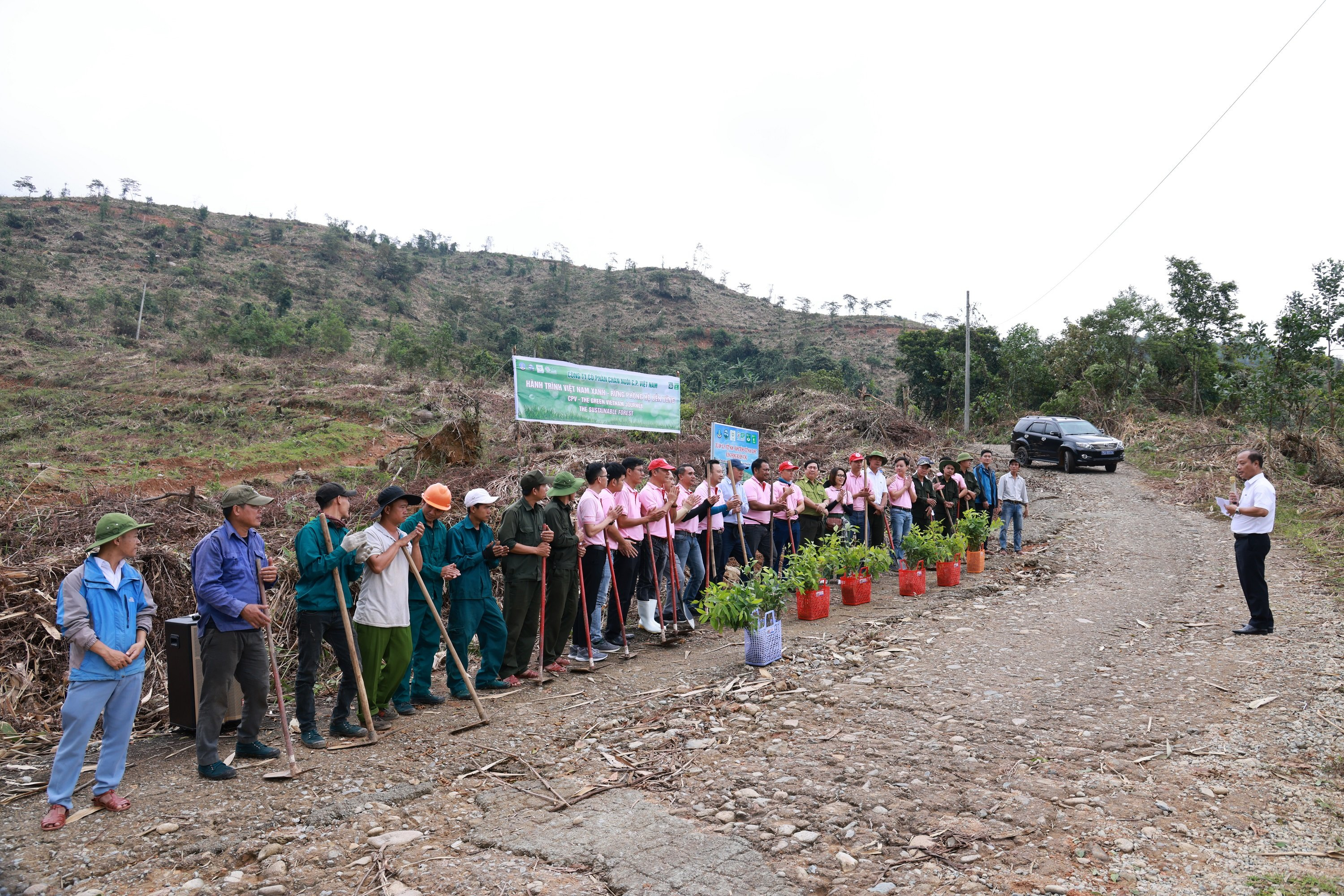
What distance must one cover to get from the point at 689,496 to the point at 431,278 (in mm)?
60322

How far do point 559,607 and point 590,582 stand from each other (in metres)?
0.58

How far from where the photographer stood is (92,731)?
14.1ft

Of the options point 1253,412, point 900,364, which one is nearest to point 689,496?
Result: point 1253,412

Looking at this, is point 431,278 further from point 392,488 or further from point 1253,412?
point 392,488

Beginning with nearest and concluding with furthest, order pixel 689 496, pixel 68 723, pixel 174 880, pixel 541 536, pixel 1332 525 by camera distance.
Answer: pixel 174 880 → pixel 68 723 → pixel 541 536 → pixel 689 496 → pixel 1332 525

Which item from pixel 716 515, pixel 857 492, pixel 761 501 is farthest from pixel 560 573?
pixel 857 492

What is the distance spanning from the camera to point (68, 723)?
165 inches

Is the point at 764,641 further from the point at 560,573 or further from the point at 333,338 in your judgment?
the point at 333,338

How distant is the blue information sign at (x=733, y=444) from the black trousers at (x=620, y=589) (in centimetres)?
210

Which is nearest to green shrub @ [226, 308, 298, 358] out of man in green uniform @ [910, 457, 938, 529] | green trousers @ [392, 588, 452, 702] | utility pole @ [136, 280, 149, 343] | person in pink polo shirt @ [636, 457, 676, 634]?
utility pole @ [136, 280, 149, 343]

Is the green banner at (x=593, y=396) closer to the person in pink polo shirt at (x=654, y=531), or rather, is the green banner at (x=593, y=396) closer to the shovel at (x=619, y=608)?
the person in pink polo shirt at (x=654, y=531)

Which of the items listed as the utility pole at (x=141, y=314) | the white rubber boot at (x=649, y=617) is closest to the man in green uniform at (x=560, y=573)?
the white rubber boot at (x=649, y=617)

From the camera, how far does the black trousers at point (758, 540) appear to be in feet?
32.0

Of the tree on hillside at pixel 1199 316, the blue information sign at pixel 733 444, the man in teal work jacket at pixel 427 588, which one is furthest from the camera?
the tree on hillside at pixel 1199 316
